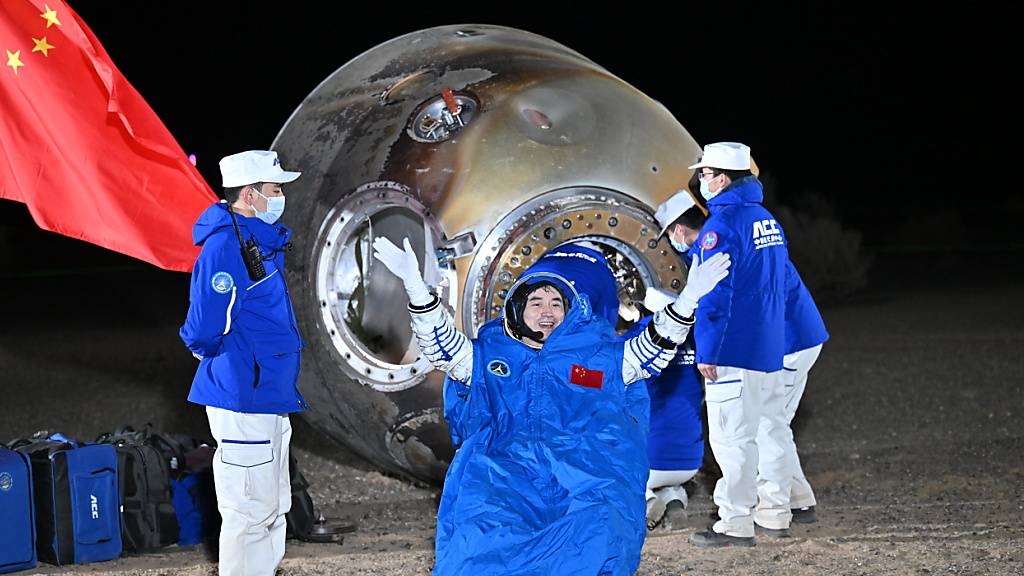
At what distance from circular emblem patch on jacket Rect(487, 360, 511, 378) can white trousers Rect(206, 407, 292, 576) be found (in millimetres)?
1041

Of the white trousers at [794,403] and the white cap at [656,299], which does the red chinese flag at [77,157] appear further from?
the white trousers at [794,403]

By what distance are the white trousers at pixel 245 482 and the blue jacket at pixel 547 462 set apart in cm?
87

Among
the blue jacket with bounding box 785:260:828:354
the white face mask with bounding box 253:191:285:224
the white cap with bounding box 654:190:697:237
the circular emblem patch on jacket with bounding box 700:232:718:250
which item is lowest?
the blue jacket with bounding box 785:260:828:354

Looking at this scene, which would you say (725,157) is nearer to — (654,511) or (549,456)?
(654,511)

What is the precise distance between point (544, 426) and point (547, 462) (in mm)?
122

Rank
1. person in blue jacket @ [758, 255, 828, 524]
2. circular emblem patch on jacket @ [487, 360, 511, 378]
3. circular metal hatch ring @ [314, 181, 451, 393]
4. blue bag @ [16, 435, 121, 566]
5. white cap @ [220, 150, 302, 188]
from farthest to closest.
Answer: person in blue jacket @ [758, 255, 828, 524]
blue bag @ [16, 435, 121, 566]
circular metal hatch ring @ [314, 181, 451, 393]
white cap @ [220, 150, 302, 188]
circular emblem patch on jacket @ [487, 360, 511, 378]

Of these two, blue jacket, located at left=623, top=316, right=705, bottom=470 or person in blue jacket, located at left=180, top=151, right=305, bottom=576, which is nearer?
person in blue jacket, located at left=180, top=151, right=305, bottom=576

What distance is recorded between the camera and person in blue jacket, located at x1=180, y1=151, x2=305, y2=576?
511cm

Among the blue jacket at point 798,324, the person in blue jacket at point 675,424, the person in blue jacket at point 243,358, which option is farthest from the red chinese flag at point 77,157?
the blue jacket at point 798,324

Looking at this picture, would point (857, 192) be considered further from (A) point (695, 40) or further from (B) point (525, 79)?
(B) point (525, 79)

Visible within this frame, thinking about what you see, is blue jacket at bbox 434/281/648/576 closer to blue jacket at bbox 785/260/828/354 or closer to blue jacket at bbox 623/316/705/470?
blue jacket at bbox 623/316/705/470

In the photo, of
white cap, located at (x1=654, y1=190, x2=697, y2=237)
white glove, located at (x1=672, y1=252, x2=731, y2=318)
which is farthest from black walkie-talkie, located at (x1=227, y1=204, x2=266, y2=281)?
white cap, located at (x1=654, y1=190, x2=697, y2=237)

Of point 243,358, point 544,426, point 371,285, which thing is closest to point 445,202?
point 371,285

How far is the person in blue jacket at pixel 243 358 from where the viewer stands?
16.8 ft
